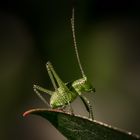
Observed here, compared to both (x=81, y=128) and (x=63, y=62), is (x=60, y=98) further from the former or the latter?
(x=63, y=62)

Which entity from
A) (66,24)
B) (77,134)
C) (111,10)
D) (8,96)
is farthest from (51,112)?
(111,10)

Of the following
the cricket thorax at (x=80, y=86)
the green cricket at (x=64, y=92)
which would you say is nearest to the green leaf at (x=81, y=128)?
the green cricket at (x=64, y=92)

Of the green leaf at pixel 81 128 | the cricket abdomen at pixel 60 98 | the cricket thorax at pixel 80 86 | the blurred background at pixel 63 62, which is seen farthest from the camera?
the blurred background at pixel 63 62

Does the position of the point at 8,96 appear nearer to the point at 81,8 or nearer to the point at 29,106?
the point at 29,106

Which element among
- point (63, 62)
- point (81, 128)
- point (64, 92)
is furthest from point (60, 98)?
point (63, 62)

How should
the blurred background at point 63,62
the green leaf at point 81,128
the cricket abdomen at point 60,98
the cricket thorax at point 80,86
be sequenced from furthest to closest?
the blurred background at point 63,62, the cricket thorax at point 80,86, the cricket abdomen at point 60,98, the green leaf at point 81,128

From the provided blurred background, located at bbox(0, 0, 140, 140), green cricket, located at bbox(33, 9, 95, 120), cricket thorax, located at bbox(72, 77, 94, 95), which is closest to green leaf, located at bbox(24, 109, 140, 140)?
green cricket, located at bbox(33, 9, 95, 120)

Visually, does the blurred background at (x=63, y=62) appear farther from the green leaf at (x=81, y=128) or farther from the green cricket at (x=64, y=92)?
the green leaf at (x=81, y=128)
